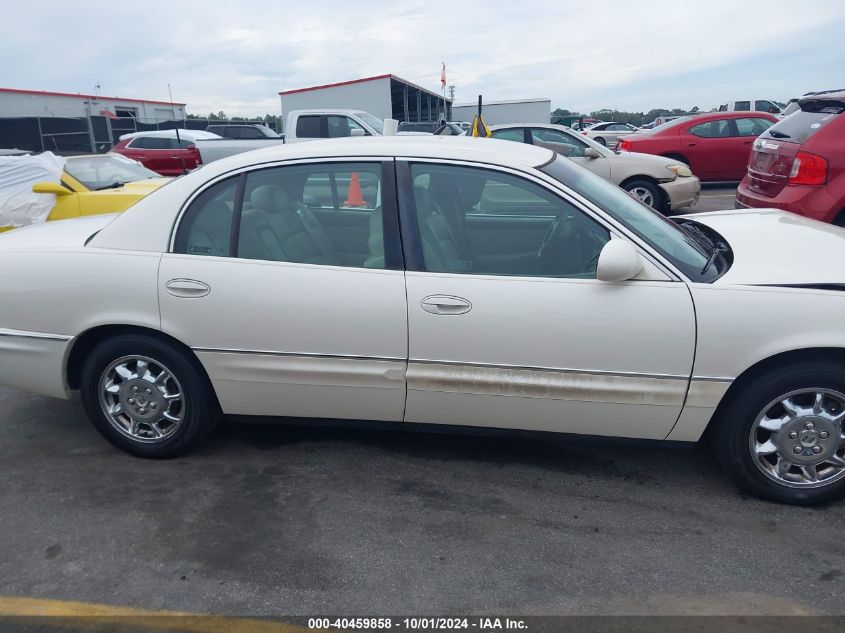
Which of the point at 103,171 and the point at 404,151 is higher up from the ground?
the point at 404,151

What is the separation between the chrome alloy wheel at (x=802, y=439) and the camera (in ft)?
9.80

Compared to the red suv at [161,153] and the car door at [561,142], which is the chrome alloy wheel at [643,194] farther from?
the red suv at [161,153]

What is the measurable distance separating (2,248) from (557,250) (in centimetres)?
295

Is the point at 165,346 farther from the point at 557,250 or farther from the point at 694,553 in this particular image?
the point at 694,553

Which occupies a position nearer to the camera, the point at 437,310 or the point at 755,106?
the point at 437,310

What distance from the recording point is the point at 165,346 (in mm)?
3445

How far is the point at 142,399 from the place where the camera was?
3568 millimetres

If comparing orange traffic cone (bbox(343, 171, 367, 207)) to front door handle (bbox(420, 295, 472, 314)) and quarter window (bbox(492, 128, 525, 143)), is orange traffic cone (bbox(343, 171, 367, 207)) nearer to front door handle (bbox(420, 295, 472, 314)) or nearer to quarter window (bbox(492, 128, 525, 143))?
front door handle (bbox(420, 295, 472, 314))

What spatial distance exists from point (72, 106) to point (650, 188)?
3508 cm

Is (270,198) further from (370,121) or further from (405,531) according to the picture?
(370,121)

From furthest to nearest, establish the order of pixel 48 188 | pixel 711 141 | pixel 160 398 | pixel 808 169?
pixel 711 141, pixel 48 188, pixel 808 169, pixel 160 398

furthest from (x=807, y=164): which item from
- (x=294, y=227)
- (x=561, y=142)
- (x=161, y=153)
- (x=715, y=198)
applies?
(x=161, y=153)

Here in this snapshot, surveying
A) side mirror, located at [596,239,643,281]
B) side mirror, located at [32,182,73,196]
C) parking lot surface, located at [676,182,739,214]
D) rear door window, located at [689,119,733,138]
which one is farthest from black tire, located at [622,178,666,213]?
side mirror, located at [596,239,643,281]

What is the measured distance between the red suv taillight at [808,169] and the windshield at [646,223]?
2.78m
